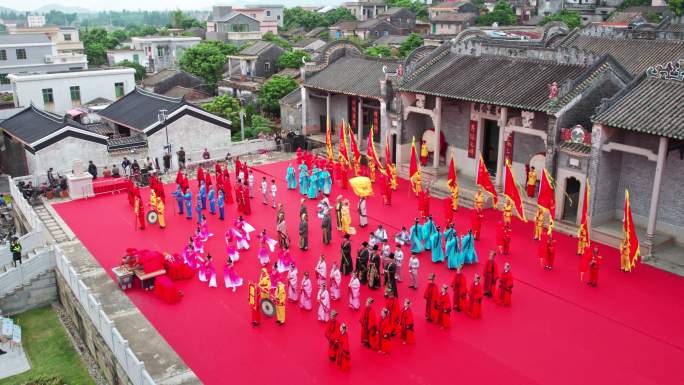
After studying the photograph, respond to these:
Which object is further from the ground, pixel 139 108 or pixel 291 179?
pixel 139 108

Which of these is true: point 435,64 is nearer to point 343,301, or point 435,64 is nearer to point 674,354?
point 343,301

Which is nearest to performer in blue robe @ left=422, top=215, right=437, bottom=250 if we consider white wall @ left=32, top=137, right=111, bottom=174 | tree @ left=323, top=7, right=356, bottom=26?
white wall @ left=32, top=137, right=111, bottom=174

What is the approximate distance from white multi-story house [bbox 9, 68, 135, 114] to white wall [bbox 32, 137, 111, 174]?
7930 mm

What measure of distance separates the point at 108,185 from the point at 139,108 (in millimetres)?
6311

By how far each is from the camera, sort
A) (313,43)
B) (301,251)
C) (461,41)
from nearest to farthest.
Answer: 1. (301,251)
2. (461,41)
3. (313,43)

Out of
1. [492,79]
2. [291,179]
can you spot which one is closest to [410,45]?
[492,79]

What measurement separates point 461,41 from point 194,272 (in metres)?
14.5

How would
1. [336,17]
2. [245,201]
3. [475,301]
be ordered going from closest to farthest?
1. [475,301]
2. [245,201]
3. [336,17]

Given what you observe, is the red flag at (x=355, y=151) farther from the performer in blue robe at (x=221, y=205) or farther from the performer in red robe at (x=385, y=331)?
the performer in red robe at (x=385, y=331)

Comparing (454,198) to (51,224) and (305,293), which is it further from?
(51,224)

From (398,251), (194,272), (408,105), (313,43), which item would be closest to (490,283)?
(398,251)

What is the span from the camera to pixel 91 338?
14.2m

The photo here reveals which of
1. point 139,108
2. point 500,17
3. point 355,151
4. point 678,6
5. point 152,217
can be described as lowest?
point 152,217

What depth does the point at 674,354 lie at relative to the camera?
40.6 ft
